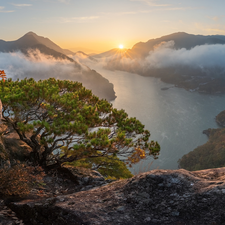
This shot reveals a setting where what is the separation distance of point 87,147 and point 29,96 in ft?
9.64

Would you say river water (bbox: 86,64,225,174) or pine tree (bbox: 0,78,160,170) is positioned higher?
pine tree (bbox: 0,78,160,170)

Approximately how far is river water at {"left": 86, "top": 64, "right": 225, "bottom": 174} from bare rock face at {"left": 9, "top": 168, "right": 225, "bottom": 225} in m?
61.5

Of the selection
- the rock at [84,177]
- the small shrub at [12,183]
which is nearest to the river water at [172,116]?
the rock at [84,177]

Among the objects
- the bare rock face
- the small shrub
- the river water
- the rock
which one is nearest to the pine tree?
the rock

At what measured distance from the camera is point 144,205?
448cm

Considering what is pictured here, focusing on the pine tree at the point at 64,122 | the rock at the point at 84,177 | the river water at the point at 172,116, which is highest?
the pine tree at the point at 64,122

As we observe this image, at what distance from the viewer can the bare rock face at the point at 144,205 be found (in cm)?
398

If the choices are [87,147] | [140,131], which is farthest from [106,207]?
[140,131]

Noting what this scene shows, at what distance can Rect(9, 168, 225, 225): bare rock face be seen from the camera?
157 inches

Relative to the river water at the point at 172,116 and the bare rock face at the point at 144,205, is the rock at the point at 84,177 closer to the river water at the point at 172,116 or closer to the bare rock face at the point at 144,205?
the bare rock face at the point at 144,205

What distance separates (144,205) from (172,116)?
126156mm

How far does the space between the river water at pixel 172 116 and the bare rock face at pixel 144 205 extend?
61.5 m

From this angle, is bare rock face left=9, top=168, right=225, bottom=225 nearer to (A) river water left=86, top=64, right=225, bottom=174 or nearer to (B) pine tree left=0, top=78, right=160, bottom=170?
(B) pine tree left=0, top=78, right=160, bottom=170

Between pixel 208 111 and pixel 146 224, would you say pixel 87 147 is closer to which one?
pixel 146 224
